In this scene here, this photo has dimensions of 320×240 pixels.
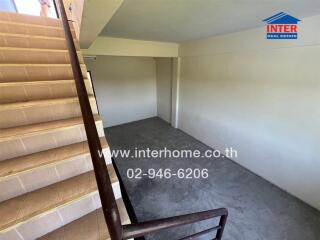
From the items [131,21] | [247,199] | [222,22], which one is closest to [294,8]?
[222,22]

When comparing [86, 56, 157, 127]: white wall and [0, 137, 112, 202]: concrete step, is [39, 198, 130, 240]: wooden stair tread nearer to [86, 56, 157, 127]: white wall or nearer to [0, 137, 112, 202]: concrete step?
[0, 137, 112, 202]: concrete step

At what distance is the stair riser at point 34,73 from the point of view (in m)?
1.51

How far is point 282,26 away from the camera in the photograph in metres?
2.13

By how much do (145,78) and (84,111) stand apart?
5.19 meters

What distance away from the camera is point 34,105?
1320 mm

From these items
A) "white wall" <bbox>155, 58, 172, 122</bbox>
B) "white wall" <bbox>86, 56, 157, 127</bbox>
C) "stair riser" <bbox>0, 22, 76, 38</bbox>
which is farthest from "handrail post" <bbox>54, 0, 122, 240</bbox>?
"white wall" <bbox>155, 58, 172, 122</bbox>

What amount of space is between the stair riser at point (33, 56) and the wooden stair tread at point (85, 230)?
1597 millimetres

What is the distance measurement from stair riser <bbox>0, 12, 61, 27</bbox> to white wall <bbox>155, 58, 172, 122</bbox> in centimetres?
317

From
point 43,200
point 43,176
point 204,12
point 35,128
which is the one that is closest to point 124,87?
point 204,12

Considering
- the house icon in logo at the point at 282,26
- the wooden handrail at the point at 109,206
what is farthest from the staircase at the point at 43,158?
the house icon in logo at the point at 282,26

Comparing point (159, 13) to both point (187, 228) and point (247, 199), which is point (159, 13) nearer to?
point (187, 228)

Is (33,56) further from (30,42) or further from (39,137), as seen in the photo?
(39,137)

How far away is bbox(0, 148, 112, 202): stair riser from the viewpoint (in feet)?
3.21
